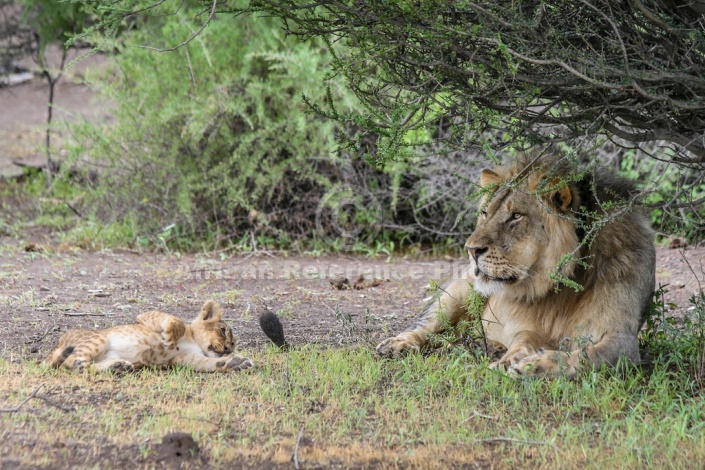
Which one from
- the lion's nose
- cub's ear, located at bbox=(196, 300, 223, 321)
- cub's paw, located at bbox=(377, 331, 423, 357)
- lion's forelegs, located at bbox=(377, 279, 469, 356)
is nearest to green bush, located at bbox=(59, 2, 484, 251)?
lion's forelegs, located at bbox=(377, 279, 469, 356)

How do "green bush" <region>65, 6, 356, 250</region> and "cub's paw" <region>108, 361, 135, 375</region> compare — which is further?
"green bush" <region>65, 6, 356, 250</region>

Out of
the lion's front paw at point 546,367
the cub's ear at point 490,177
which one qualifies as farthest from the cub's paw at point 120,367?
the cub's ear at point 490,177

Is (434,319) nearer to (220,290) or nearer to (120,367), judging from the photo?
(120,367)

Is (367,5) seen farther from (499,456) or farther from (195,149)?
(195,149)

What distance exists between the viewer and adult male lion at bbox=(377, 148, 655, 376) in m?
4.97

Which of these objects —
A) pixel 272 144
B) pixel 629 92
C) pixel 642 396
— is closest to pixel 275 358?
pixel 642 396

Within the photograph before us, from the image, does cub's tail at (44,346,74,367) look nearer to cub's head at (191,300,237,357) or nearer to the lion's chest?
cub's head at (191,300,237,357)

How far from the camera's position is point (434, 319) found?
19.5 feet

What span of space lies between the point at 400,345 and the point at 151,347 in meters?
1.52

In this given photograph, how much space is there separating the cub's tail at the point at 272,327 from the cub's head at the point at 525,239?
129 cm

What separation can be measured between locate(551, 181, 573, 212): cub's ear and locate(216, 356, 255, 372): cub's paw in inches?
78.2

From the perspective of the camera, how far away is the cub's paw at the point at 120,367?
202 inches

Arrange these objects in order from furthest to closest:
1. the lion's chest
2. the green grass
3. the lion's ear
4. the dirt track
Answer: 1. the dirt track
2. the lion's chest
3. the lion's ear
4. the green grass

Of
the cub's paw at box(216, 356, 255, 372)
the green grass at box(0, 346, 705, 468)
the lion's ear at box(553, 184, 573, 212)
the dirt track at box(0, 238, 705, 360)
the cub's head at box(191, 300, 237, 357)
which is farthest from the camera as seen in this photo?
the dirt track at box(0, 238, 705, 360)
